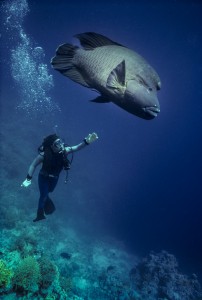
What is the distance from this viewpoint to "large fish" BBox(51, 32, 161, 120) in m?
1.68

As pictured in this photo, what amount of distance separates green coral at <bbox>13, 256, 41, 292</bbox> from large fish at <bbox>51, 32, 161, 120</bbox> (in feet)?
19.5

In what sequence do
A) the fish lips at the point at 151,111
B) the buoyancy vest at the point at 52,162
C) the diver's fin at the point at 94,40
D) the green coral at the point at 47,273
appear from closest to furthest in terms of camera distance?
the fish lips at the point at 151,111 → the diver's fin at the point at 94,40 → the buoyancy vest at the point at 52,162 → the green coral at the point at 47,273

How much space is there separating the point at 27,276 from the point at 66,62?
6.15 m

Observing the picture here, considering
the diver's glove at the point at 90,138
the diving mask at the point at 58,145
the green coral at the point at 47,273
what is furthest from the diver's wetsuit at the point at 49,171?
the green coral at the point at 47,273

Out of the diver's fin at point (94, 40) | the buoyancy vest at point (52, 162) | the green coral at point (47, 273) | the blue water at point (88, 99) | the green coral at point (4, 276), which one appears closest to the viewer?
the diver's fin at point (94, 40)

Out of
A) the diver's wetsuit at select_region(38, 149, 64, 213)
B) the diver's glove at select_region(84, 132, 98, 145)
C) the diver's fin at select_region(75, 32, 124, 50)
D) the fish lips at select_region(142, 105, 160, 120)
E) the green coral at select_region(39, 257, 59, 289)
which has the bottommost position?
→ the green coral at select_region(39, 257, 59, 289)

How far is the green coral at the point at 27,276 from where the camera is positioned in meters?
6.41

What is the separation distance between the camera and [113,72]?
1.69 metres

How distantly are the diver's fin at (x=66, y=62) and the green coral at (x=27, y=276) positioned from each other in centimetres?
599

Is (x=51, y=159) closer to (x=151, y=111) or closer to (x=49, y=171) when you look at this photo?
(x=49, y=171)

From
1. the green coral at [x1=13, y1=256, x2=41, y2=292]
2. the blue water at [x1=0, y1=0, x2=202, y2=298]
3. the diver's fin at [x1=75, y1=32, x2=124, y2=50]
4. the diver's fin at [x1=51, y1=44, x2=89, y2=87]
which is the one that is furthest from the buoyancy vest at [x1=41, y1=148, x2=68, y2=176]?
the blue water at [x1=0, y1=0, x2=202, y2=298]

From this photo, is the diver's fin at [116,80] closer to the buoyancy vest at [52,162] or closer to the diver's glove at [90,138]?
the diver's glove at [90,138]

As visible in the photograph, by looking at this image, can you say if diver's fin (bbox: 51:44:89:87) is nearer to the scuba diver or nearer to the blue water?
the scuba diver

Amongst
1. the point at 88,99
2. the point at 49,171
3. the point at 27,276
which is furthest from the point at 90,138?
the point at 88,99
